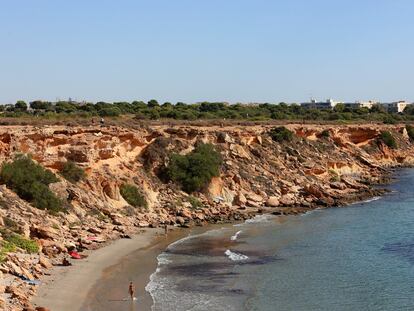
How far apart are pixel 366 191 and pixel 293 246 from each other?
2507cm

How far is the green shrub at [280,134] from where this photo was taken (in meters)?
68.5

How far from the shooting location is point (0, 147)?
40438 millimetres

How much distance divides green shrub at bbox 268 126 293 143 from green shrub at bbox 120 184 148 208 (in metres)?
26.9

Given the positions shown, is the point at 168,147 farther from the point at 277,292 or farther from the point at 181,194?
the point at 277,292

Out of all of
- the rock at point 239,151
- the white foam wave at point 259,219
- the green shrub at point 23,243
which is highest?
the rock at point 239,151

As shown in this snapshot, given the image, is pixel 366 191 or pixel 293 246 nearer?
pixel 293 246

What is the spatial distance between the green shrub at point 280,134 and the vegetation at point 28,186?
35.0 meters

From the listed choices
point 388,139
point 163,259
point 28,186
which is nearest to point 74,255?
point 163,259

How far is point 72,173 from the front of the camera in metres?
42.6

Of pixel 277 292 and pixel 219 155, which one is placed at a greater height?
pixel 219 155

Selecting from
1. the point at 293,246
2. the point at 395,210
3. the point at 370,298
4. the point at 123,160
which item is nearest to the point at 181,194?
the point at 123,160

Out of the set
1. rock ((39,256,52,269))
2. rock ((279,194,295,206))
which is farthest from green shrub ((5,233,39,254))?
rock ((279,194,295,206))

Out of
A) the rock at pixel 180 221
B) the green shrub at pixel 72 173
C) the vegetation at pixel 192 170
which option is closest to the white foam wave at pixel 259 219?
the rock at pixel 180 221

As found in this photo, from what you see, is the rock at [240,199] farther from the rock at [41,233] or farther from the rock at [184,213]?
the rock at [41,233]
